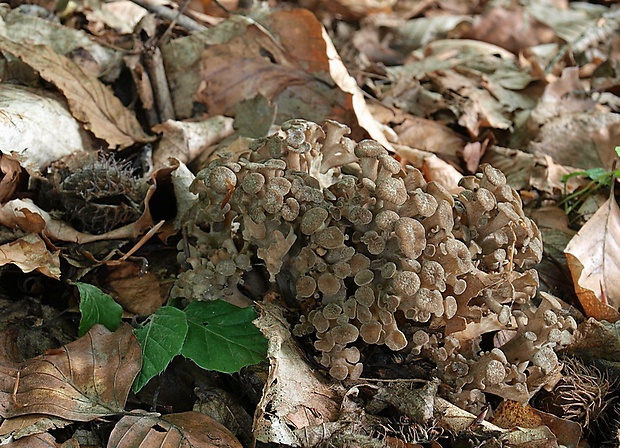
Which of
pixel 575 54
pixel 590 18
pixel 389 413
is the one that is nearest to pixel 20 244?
pixel 389 413

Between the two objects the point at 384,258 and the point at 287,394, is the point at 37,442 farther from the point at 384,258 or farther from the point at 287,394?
the point at 384,258

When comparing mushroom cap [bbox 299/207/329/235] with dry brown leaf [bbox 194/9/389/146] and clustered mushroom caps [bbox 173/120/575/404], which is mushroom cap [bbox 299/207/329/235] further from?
dry brown leaf [bbox 194/9/389/146]

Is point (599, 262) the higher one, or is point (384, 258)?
point (384, 258)

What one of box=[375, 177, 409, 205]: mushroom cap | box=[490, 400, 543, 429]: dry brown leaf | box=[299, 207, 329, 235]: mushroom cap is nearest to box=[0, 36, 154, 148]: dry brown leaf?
box=[299, 207, 329, 235]: mushroom cap

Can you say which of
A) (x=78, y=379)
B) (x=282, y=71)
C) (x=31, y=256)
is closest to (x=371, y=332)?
(x=78, y=379)

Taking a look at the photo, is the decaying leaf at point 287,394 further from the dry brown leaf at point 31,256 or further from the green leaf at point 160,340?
the dry brown leaf at point 31,256
